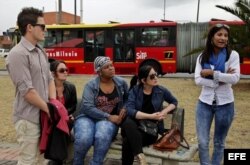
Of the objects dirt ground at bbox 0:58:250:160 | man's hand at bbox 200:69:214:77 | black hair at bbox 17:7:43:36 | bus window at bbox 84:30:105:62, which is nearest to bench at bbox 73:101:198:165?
man's hand at bbox 200:69:214:77

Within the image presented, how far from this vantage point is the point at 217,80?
14.0 feet

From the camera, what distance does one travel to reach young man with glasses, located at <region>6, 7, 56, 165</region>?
11.3 feet

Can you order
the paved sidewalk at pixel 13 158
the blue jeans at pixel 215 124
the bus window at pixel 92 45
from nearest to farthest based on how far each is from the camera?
the blue jeans at pixel 215 124 → the paved sidewalk at pixel 13 158 → the bus window at pixel 92 45

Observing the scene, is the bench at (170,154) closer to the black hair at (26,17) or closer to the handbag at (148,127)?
the handbag at (148,127)

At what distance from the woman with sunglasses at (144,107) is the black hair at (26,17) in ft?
5.45

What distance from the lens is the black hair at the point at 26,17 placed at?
3.51 meters

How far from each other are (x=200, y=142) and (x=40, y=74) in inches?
76.6

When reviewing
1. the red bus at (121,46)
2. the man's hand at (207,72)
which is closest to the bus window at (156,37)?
the red bus at (121,46)

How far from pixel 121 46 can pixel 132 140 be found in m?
14.8

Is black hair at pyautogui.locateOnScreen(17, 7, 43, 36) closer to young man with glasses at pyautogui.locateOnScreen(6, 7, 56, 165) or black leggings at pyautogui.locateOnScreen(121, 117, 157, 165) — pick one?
young man with glasses at pyautogui.locateOnScreen(6, 7, 56, 165)

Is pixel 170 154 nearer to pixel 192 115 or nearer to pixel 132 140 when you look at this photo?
pixel 132 140

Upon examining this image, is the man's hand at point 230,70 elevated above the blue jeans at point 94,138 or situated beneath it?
elevated above

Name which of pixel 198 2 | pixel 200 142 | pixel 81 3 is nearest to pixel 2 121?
pixel 200 142

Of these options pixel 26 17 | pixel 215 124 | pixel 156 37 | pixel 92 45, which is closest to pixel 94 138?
pixel 215 124
